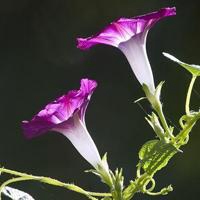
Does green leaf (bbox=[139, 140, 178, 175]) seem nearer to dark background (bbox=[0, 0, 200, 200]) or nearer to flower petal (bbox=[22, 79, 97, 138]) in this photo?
flower petal (bbox=[22, 79, 97, 138])

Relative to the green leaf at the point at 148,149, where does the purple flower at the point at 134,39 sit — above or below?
above

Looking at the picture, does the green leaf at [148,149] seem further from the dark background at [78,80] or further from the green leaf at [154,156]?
the dark background at [78,80]

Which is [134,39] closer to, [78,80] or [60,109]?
[60,109]

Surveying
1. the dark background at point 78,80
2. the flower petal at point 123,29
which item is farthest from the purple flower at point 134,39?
the dark background at point 78,80

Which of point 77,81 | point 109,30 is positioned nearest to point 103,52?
point 77,81

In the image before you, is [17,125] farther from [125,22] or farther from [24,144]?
[125,22]

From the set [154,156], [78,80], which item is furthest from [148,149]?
[78,80]
